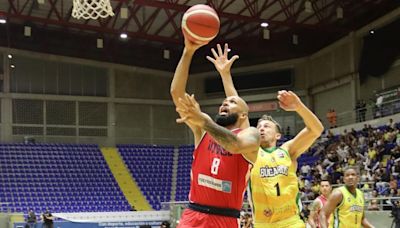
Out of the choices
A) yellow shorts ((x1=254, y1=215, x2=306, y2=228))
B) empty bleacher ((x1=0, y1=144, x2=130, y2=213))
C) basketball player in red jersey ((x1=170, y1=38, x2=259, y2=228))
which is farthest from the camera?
empty bleacher ((x1=0, y1=144, x2=130, y2=213))

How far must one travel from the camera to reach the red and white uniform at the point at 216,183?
191 inches

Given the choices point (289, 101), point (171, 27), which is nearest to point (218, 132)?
point (289, 101)

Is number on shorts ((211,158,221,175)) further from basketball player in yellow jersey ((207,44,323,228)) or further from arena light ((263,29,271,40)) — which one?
arena light ((263,29,271,40))

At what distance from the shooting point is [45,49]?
32.9 m

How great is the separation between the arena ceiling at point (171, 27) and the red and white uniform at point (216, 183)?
20552mm

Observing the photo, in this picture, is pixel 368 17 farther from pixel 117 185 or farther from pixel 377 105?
pixel 117 185

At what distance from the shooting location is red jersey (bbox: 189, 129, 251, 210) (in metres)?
4.86

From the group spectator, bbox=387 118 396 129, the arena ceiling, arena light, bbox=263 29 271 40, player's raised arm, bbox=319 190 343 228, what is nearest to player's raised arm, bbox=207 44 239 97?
player's raised arm, bbox=319 190 343 228

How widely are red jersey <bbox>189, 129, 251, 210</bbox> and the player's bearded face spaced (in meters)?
0.11

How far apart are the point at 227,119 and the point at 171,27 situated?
1107 inches

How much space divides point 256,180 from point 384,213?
11.9m

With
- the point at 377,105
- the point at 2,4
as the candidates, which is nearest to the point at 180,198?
the point at 377,105

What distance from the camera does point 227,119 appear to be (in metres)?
4.77

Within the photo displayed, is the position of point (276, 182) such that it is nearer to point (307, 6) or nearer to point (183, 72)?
point (183, 72)
